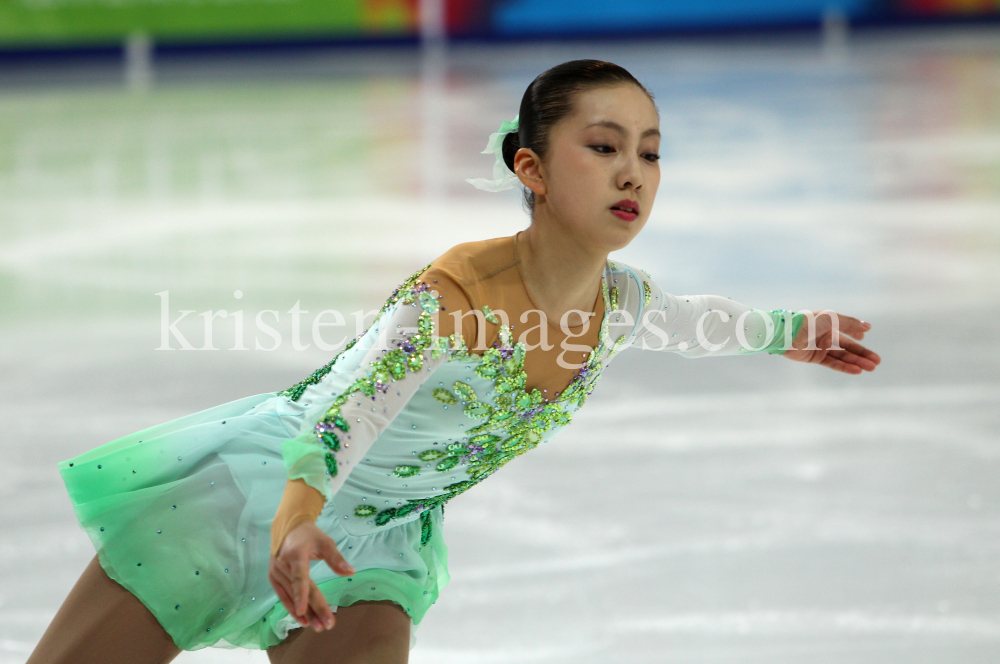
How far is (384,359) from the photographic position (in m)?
1.38

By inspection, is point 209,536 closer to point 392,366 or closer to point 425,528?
point 425,528

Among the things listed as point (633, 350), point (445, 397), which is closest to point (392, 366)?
point (445, 397)

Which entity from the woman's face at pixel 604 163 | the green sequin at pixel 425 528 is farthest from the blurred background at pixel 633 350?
the woman's face at pixel 604 163

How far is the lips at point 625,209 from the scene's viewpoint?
4.83 feet

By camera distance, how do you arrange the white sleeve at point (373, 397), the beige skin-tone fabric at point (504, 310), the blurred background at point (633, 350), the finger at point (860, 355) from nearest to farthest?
the white sleeve at point (373, 397), the beige skin-tone fabric at point (504, 310), the finger at point (860, 355), the blurred background at point (633, 350)

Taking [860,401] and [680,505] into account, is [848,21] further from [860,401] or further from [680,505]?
[680,505]

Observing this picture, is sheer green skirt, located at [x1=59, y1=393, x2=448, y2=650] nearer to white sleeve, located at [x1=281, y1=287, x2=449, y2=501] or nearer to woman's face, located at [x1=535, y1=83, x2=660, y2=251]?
white sleeve, located at [x1=281, y1=287, x2=449, y2=501]

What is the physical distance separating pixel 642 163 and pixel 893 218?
4.02m

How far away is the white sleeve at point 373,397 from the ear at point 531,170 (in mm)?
220

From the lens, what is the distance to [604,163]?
146 centimetres

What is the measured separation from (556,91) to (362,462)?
0.59 meters

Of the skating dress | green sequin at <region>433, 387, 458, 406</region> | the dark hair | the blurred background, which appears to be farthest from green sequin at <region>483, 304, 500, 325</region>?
the blurred background

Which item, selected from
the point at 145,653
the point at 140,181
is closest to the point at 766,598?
the point at 145,653

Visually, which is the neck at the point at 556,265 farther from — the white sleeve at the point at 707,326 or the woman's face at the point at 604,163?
the white sleeve at the point at 707,326
